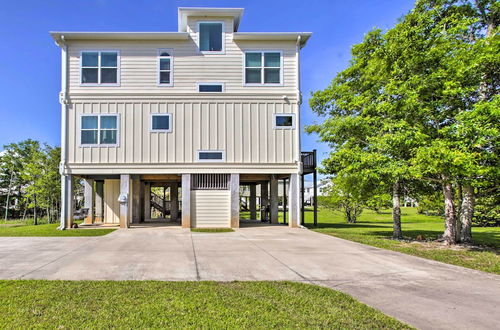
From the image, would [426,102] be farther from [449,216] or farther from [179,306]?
[179,306]

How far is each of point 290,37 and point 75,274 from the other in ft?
43.5

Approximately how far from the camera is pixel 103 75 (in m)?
14.5

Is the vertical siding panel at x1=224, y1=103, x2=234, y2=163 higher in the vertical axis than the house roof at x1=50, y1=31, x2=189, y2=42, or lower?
lower

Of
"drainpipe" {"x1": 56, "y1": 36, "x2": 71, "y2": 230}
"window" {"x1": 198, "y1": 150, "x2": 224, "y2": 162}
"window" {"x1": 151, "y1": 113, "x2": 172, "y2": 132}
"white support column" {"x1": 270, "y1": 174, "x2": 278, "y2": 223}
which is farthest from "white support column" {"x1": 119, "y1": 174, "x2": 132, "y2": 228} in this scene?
"white support column" {"x1": 270, "y1": 174, "x2": 278, "y2": 223}

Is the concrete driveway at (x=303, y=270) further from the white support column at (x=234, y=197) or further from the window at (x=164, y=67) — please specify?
the window at (x=164, y=67)

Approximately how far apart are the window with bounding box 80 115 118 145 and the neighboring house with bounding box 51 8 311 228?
43 mm

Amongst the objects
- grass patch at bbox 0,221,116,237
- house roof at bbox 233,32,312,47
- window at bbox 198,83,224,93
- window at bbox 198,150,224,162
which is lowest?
grass patch at bbox 0,221,116,237

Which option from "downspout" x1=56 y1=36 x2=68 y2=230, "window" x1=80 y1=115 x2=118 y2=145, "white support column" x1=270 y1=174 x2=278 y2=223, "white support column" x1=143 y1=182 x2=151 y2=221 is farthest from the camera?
"white support column" x1=143 y1=182 x2=151 y2=221

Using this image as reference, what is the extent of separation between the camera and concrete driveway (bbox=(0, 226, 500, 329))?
413 cm

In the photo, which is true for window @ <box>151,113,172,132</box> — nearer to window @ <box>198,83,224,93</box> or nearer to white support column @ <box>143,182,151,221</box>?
window @ <box>198,83,224,93</box>

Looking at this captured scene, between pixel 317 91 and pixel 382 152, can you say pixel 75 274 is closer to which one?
pixel 382 152

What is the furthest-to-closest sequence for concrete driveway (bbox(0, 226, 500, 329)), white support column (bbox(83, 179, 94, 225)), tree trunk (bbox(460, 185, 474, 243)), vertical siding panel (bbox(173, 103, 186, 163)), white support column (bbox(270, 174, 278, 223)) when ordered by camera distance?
white support column (bbox(270, 174, 278, 223))
white support column (bbox(83, 179, 94, 225))
vertical siding panel (bbox(173, 103, 186, 163))
tree trunk (bbox(460, 185, 474, 243))
concrete driveway (bbox(0, 226, 500, 329))

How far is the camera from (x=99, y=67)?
47.5 feet

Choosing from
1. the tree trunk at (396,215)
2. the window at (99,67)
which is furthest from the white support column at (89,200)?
the tree trunk at (396,215)
